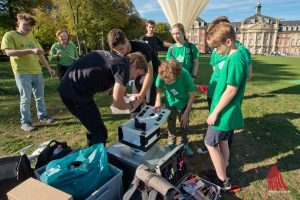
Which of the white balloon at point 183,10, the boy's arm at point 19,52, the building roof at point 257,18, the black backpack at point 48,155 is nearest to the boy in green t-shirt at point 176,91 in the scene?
the black backpack at point 48,155

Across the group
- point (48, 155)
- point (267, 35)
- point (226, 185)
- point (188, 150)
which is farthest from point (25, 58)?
point (267, 35)

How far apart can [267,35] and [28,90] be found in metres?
105

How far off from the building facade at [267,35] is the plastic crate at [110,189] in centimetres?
9188

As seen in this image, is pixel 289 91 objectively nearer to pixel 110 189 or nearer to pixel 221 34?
pixel 221 34

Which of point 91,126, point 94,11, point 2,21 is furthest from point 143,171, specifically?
point 94,11

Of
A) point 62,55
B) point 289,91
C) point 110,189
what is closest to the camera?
point 110,189

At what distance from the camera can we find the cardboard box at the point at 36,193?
1.84m

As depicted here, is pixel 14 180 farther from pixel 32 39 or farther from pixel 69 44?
pixel 69 44

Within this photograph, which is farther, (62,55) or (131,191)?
(62,55)

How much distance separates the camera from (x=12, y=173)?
2.35 metres

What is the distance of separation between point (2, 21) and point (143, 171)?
24009mm

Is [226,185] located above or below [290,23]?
below

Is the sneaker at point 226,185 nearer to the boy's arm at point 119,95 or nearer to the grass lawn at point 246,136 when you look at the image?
the grass lawn at point 246,136

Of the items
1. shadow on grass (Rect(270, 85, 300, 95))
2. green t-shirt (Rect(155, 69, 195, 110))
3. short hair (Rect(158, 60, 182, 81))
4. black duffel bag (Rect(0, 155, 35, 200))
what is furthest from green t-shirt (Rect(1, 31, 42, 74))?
shadow on grass (Rect(270, 85, 300, 95))
